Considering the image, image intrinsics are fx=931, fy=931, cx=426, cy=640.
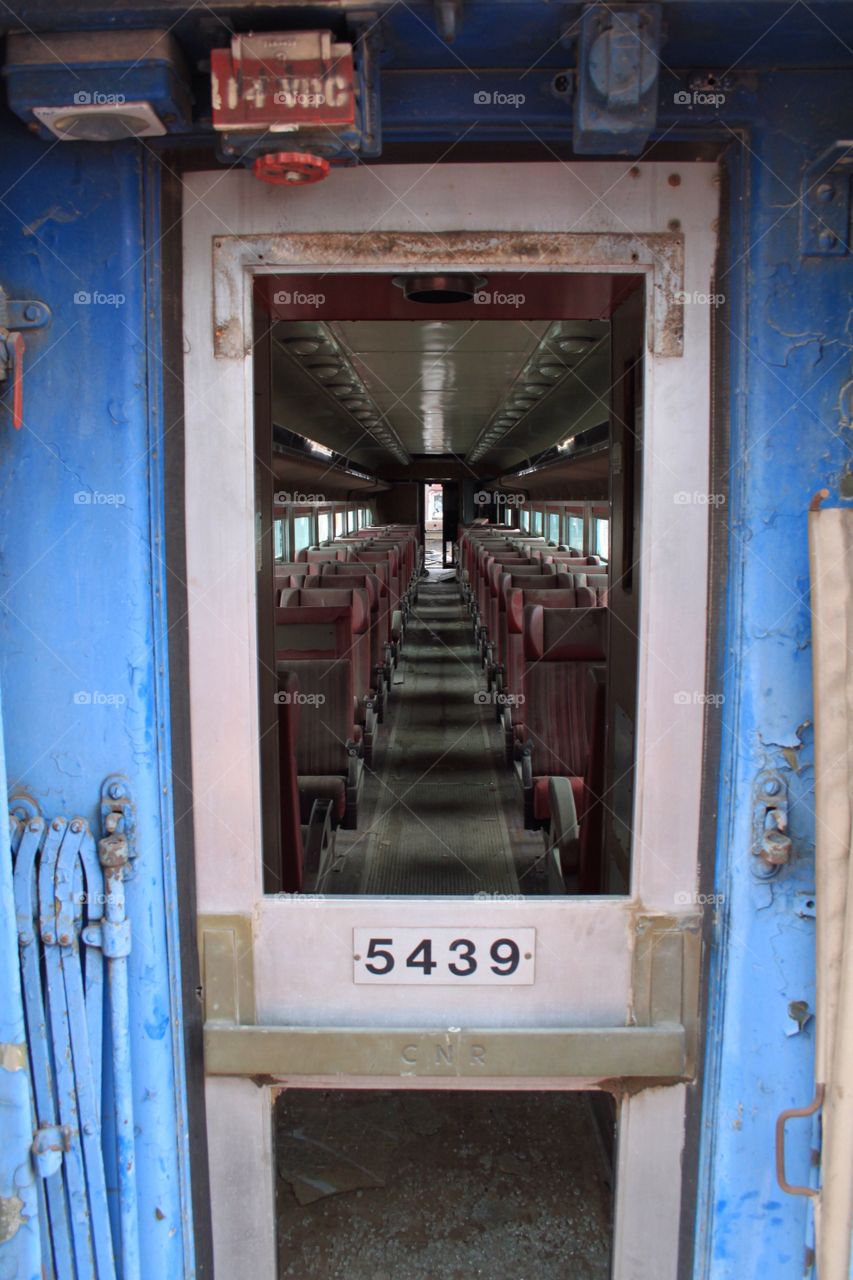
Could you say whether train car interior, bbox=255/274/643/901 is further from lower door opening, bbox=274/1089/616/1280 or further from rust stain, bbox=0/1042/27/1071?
rust stain, bbox=0/1042/27/1071

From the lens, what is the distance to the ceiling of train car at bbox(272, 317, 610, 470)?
218 inches

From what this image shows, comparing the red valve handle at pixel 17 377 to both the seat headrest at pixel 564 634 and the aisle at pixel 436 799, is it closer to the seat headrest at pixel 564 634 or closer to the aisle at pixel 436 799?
the aisle at pixel 436 799

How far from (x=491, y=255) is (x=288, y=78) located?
532mm

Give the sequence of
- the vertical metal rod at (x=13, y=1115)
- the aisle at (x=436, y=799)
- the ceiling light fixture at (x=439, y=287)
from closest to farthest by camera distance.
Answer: the vertical metal rod at (x=13, y=1115)
the ceiling light fixture at (x=439, y=287)
the aisle at (x=436, y=799)

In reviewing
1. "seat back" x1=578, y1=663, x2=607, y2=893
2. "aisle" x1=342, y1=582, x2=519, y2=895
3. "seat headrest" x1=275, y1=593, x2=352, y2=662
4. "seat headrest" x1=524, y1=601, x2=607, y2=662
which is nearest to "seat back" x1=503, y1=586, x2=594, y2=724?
"aisle" x1=342, y1=582, x2=519, y2=895

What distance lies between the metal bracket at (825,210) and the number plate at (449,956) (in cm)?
152

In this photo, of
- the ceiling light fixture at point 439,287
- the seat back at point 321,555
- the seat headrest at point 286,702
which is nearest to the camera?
the ceiling light fixture at point 439,287

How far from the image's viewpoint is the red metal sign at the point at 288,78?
1.55 meters

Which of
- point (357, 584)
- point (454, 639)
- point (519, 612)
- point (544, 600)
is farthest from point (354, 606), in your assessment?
point (454, 639)

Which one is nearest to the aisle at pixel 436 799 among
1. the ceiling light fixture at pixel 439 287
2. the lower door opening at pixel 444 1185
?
the lower door opening at pixel 444 1185

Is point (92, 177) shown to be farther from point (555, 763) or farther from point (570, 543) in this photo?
point (570, 543)

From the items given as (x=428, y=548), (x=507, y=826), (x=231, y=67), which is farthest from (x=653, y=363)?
(x=428, y=548)

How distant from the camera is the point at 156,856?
195cm

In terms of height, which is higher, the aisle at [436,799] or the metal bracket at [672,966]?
the metal bracket at [672,966]
